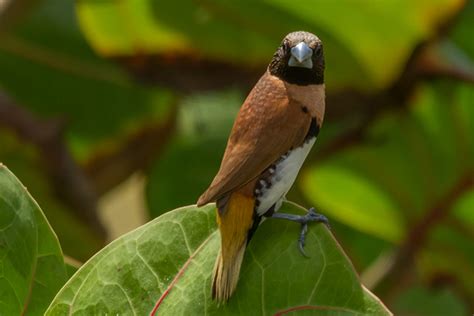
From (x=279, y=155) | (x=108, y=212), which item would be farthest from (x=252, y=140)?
(x=108, y=212)

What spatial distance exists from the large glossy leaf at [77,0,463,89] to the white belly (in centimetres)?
83

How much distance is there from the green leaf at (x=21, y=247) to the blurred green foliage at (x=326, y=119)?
94 centimetres

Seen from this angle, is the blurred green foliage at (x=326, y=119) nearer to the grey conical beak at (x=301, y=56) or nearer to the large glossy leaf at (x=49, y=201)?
the large glossy leaf at (x=49, y=201)

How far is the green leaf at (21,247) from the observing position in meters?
1.06

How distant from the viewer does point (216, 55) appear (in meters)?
2.05

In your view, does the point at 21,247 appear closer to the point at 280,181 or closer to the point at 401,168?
the point at 280,181

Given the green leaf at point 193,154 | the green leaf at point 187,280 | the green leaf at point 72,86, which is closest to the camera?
the green leaf at point 187,280

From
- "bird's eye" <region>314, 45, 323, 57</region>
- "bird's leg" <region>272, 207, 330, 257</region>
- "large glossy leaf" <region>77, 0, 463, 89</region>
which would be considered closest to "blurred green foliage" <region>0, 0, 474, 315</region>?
"large glossy leaf" <region>77, 0, 463, 89</region>

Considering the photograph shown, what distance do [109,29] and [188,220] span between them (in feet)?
3.49

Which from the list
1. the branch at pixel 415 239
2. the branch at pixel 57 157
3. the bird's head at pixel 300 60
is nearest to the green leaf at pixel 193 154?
the branch at pixel 57 157

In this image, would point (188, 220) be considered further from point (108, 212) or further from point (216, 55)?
point (108, 212)

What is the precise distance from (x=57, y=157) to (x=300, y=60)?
0.98m

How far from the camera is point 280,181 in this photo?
1098 mm

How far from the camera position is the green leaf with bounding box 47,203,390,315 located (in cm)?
102
